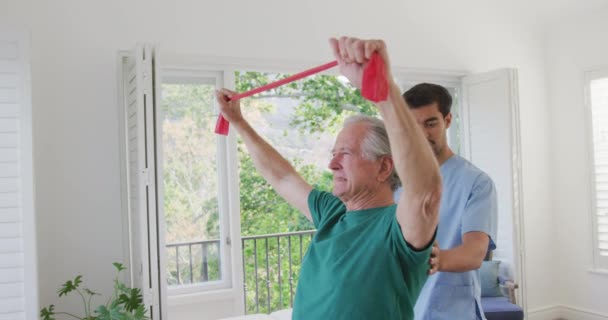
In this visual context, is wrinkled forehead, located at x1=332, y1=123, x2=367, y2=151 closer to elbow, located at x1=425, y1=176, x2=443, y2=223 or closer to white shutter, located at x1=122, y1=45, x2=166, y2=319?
elbow, located at x1=425, y1=176, x2=443, y2=223

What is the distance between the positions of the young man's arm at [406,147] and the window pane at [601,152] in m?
3.77

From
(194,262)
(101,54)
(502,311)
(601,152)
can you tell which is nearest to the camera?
(101,54)

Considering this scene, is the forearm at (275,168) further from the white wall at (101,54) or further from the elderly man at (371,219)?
the white wall at (101,54)

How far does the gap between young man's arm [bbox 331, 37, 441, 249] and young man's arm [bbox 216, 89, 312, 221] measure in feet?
2.18

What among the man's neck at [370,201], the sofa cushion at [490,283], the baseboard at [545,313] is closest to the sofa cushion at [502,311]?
the sofa cushion at [490,283]

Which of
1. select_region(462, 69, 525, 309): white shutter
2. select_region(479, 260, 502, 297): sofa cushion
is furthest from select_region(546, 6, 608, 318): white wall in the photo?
select_region(479, 260, 502, 297): sofa cushion

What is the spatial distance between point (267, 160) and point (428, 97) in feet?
1.66

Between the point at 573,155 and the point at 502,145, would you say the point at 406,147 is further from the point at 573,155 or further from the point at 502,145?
the point at 573,155

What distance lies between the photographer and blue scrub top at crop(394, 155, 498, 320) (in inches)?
58.7

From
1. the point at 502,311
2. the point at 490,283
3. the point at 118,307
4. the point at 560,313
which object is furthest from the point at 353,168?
the point at 560,313

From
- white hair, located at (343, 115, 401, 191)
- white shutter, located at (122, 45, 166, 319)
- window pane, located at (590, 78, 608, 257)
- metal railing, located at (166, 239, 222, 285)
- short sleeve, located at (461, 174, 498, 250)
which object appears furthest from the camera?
window pane, located at (590, 78, 608, 257)

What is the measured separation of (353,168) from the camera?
4.10 ft

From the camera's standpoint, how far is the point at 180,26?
3189 millimetres

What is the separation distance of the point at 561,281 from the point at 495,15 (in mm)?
2198
